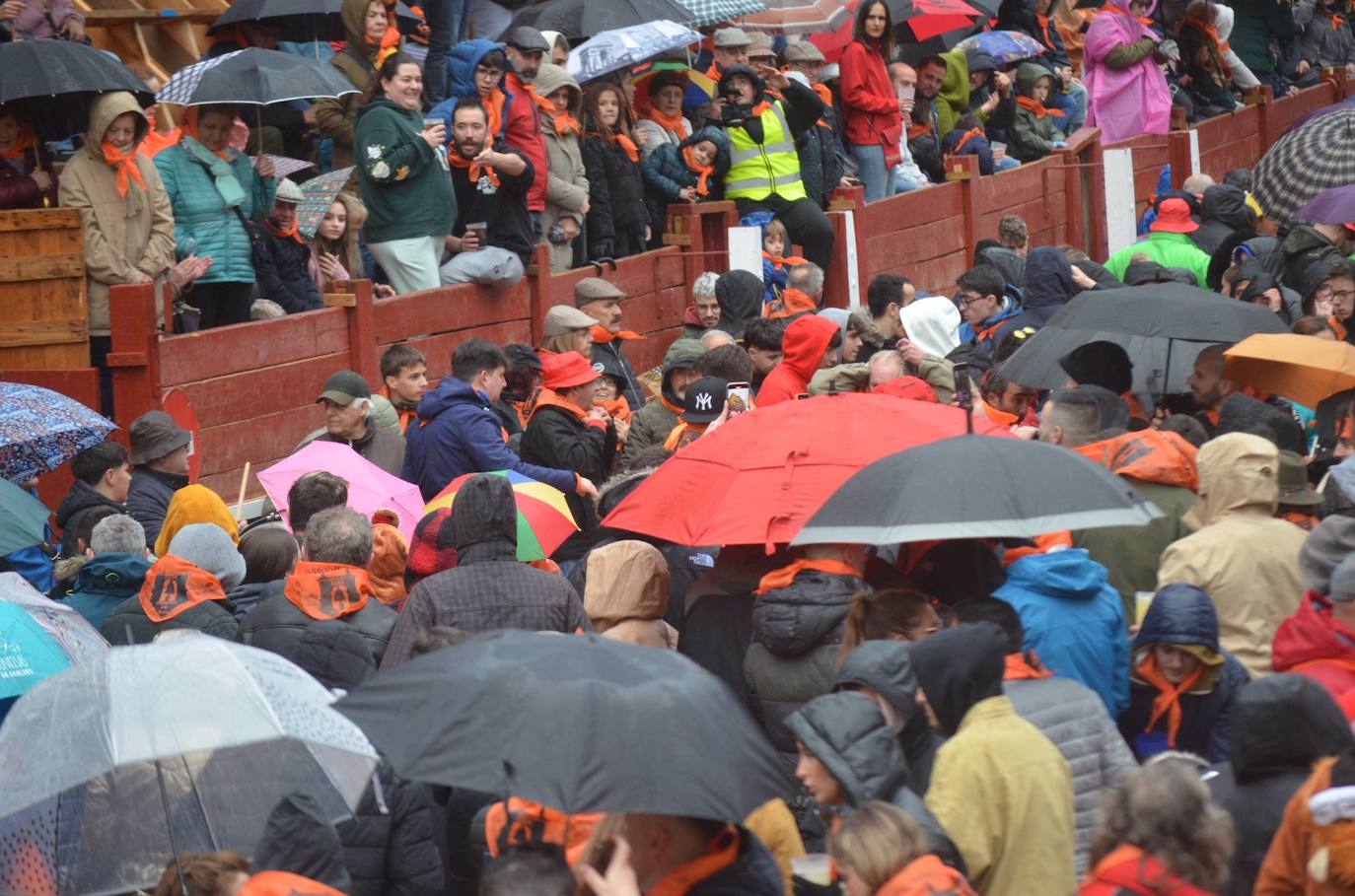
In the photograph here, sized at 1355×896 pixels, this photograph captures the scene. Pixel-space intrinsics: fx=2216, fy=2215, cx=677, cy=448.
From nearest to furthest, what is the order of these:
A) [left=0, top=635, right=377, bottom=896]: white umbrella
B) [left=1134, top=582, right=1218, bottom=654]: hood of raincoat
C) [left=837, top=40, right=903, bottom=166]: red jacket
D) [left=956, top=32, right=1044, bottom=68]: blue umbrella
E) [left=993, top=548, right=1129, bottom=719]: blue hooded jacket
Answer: [left=0, top=635, right=377, bottom=896]: white umbrella < [left=1134, top=582, right=1218, bottom=654]: hood of raincoat < [left=993, top=548, right=1129, bottom=719]: blue hooded jacket < [left=837, top=40, right=903, bottom=166]: red jacket < [left=956, top=32, right=1044, bottom=68]: blue umbrella

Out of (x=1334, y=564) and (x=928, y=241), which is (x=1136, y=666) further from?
(x=928, y=241)

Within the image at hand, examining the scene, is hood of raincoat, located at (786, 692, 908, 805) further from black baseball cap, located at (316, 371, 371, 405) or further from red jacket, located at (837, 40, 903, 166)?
red jacket, located at (837, 40, 903, 166)

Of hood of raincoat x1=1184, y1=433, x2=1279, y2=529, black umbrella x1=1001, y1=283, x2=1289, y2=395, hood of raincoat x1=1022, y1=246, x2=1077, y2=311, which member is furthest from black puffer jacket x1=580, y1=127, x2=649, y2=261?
hood of raincoat x1=1184, y1=433, x2=1279, y2=529

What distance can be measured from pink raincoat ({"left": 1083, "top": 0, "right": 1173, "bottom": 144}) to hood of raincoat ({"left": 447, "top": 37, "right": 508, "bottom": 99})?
971 centimetres

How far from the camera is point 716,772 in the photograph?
15.3 feet

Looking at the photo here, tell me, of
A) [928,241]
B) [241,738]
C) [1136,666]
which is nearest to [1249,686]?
[1136,666]

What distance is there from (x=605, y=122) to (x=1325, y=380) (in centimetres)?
719

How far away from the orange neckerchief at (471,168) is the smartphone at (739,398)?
360cm

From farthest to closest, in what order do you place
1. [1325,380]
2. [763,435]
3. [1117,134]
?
[1117,134]
[1325,380]
[763,435]

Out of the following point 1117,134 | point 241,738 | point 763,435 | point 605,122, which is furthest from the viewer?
point 1117,134

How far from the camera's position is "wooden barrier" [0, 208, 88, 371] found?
1186 centimetres

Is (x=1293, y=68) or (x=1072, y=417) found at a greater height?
(x=1293, y=68)

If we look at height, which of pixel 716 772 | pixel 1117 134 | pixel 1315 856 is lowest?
pixel 1315 856

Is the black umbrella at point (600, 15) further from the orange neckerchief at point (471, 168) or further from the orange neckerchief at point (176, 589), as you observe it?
the orange neckerchief at point (176, 589)
